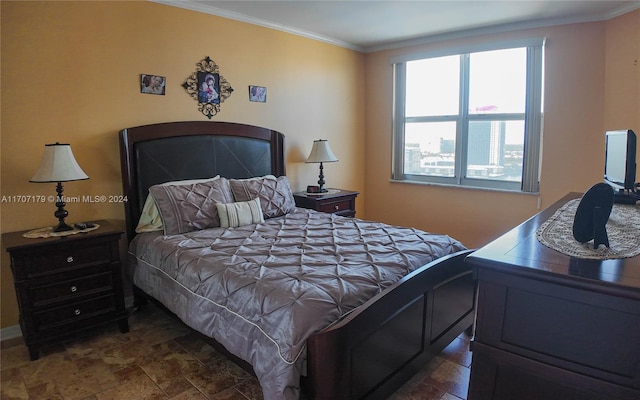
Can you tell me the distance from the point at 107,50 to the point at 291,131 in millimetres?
1948

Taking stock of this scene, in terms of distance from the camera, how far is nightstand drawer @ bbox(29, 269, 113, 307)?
246cm

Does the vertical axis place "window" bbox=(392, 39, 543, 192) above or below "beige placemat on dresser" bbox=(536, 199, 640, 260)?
above

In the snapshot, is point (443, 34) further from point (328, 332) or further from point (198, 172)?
point (328, 332)

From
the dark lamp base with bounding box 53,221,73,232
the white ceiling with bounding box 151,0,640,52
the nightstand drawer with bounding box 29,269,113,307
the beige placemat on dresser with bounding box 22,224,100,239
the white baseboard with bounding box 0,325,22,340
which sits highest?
the white ceiling with bounding box 151,0,640,52

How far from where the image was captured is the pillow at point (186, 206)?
9.57 ft

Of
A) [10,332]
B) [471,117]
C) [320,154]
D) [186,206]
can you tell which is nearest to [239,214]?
[186,206]

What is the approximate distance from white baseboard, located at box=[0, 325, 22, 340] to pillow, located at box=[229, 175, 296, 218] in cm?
181

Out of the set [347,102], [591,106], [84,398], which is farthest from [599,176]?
[84,398]

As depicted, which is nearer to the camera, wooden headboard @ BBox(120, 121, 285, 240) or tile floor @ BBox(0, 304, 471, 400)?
tile floor @ BBox(0, 304, 471, 400)

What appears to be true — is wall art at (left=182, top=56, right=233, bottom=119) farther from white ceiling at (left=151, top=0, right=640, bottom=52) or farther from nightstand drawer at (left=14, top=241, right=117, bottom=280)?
nightstand drawer at (left=14, top=241, right=117, bottom=280)

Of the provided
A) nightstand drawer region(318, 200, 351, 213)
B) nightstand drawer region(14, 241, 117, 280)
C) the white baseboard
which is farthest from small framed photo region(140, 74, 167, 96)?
the white baseboard

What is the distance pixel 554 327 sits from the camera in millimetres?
1220

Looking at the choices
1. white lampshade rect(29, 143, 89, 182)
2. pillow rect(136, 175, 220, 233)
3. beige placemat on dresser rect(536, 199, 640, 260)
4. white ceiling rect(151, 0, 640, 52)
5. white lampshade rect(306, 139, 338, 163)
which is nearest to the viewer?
beige placemat on dresser rect(536, 199, 640, 260)

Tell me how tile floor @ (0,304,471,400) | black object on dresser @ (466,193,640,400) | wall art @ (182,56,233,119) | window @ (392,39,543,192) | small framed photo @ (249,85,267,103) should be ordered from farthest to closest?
window @ (392,39,543,192), small framed photo @ (249,85,267,103), wall art @ (182,56,233,119), tile floor @ (0,304,471,400), black object on dresser @ (466,193,640,400)
